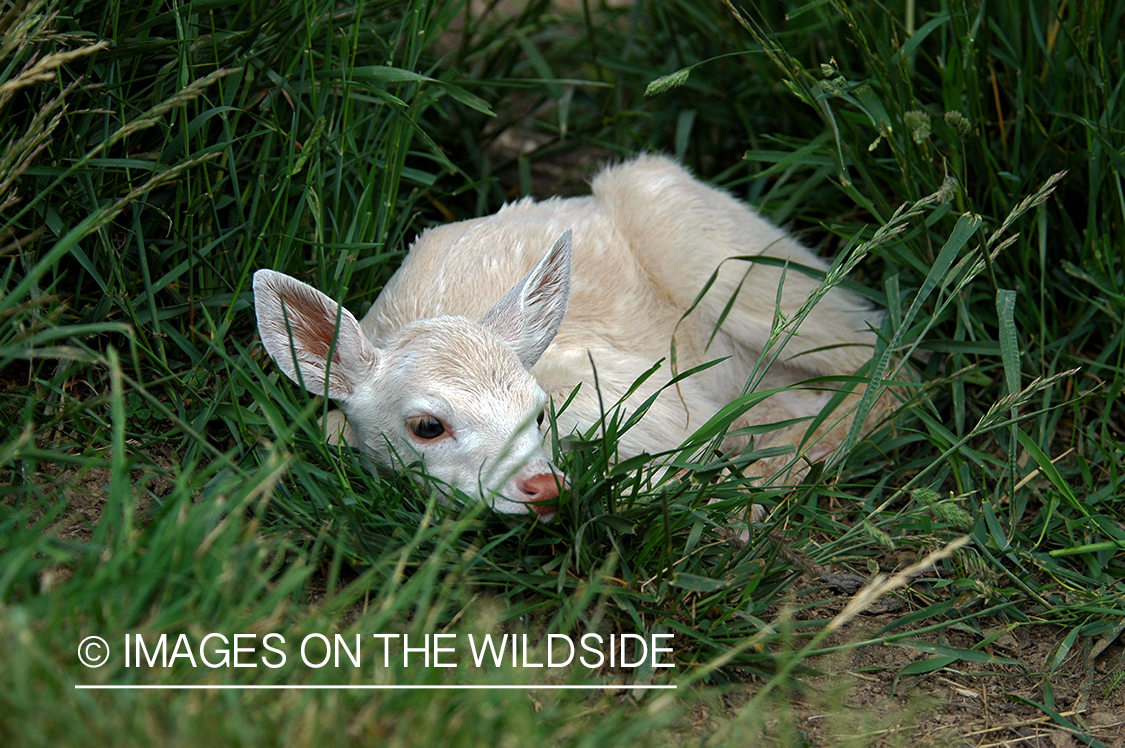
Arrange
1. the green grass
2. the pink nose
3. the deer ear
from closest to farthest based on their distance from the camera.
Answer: the green grass
the pink nose
the deer ear

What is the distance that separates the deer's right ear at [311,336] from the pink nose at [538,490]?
26.8 inches

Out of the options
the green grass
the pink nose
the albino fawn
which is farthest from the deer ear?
the pink nose

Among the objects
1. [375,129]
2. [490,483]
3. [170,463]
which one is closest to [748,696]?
[490,483]

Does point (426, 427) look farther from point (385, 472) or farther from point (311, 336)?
point (311, 336)

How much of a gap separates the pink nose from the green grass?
0.21 ft

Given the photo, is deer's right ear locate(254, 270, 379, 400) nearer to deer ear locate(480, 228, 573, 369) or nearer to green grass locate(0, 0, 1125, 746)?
green grass locate(0, 0, 1125, 746)

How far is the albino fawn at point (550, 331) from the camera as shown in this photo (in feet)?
9.36

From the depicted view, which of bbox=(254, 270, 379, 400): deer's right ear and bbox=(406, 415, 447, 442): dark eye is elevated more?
bbox=(254, 270, 379, 400): deer's right ear

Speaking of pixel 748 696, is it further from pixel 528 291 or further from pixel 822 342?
pixel 822 342

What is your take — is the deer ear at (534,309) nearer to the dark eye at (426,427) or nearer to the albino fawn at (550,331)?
the albino fawn at (550,331)

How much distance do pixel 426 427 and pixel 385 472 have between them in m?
0.20

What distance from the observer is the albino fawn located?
2.85 meters

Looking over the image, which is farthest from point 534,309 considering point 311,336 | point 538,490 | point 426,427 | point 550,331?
point 538,490

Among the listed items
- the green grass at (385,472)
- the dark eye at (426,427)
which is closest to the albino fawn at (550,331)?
the dark eye at (426,427)
